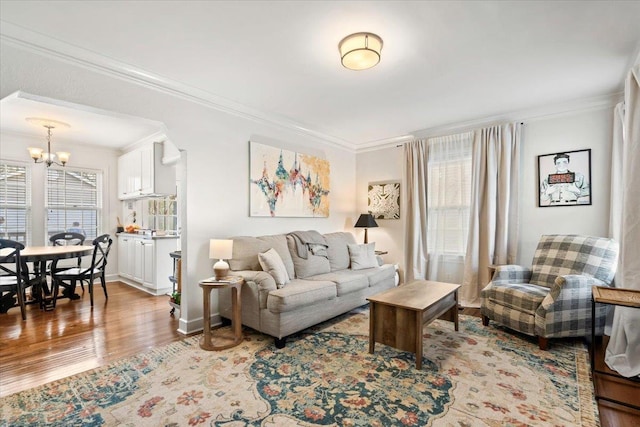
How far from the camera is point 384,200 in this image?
5.25 m

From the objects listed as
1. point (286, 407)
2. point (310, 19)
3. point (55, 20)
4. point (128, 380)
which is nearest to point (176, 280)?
point (128, 380)

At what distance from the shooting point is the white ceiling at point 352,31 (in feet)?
6.51

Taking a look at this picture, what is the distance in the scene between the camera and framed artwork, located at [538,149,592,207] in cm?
353

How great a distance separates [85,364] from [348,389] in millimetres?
2144

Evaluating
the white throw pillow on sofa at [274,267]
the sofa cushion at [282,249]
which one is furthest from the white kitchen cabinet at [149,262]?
the white throw pillow on sofa at [274,267]

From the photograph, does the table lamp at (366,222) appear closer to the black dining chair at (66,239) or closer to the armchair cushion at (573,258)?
the armchair cushion at (573,258)

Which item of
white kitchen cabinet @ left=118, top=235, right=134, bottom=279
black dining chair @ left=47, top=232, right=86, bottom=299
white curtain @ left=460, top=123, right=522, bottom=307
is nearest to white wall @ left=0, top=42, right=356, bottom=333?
white curtain @ left=460, top=123, right=522, bottom=307

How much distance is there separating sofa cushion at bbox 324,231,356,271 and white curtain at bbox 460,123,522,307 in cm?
166

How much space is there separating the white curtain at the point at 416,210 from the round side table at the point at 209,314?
2878 mm

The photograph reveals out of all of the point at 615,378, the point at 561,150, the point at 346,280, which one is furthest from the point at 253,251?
the point at 561,150

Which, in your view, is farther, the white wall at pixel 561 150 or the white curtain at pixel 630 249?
the white wall at pixel 561 150

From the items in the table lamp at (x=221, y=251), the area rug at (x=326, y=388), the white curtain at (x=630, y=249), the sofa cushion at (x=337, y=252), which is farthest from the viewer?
the sofa cushion at (x=337, y=252)

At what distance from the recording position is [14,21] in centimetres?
207

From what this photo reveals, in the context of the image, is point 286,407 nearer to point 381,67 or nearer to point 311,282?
point 311,282
